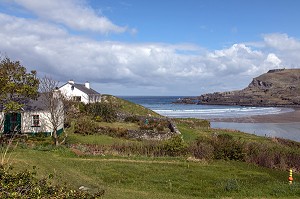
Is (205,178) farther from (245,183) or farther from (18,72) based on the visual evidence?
(18,72)

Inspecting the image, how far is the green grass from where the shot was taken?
1573 centimetres

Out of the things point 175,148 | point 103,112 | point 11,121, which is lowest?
point 175,148

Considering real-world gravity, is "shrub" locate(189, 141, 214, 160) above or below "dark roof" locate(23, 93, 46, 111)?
below

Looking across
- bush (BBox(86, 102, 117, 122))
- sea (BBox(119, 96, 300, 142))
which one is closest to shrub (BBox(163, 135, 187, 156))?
bush (BBox(86, 102, 117, 122))

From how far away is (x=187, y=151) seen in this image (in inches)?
1008

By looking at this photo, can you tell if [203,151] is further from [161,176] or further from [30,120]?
[30,120]

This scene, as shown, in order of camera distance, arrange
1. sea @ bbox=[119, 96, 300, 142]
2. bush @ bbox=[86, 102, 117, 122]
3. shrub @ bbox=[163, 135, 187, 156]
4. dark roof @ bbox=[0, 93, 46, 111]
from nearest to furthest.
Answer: shrub @ bbox=[163, 135, 187, 156], dark roof @ bbox=[0, 93, 46, 111], bush @ bbox=[86, 102, 117, 122], sea @ bbox=[119, 96, 300, 142]

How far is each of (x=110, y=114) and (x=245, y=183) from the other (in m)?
32.3

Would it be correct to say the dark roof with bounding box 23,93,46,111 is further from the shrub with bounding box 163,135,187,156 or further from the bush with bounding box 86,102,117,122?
the shrub with bounding box 163,135,187,156

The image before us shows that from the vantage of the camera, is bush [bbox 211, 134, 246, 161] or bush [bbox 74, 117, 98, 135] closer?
bush [bbox 211, 134, 246, 161]

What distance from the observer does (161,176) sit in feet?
60.7

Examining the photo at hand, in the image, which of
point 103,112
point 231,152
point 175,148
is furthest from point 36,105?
point 231,152

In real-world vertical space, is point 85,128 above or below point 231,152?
above

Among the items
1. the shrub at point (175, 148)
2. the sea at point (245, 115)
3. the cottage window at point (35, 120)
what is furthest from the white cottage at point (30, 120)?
the sea at point (245, 115)
